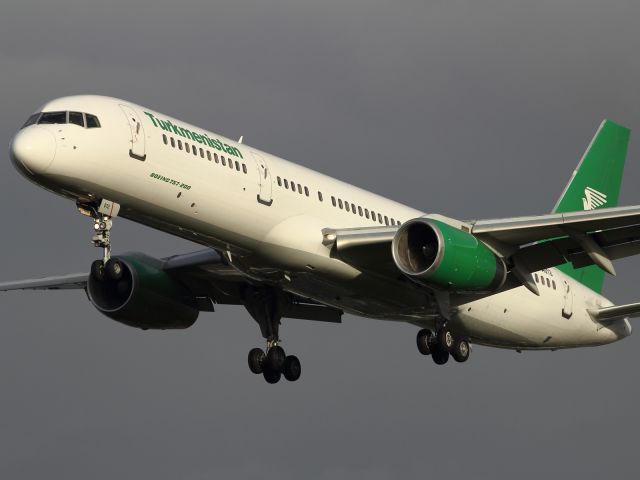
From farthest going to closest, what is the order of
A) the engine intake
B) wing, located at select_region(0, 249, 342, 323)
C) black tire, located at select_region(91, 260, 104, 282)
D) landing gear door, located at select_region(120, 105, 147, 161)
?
the engine intake
wing, located at select_region(0, 249, 342, 323)
black tire, located at select_region(91, 260, 104, 282)
landing gear door, located at select_region(120, 105, 147, 161)

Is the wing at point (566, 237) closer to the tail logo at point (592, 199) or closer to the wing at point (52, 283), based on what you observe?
the tail logo at point (592, 199)

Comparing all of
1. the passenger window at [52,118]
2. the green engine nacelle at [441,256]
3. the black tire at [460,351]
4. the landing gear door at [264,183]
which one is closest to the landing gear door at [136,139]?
the passenger window at [52,118]

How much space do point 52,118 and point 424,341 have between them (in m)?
15.7

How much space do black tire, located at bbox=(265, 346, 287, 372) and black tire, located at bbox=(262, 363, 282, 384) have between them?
0.33ft

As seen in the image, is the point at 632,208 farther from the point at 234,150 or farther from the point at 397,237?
the point at 234,150

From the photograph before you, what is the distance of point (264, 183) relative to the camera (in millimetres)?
44062

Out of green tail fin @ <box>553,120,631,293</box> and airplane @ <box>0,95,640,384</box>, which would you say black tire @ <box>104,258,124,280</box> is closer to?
airplane @ <box>0,95,640,384</box>

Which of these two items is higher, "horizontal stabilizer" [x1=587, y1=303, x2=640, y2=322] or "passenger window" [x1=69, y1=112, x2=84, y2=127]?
"passenger window" [x1=69, y1=112, x2=84, y2=127]

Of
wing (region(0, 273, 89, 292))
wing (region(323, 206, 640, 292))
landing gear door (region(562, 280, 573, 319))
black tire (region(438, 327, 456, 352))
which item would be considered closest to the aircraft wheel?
black tire (region(438, 327, 456, 352))

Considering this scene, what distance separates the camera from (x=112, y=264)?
4312 cm

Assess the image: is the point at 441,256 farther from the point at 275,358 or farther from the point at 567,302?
the point at 567,302

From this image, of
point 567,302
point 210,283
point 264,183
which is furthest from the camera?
point 567,302

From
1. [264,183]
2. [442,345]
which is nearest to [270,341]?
[442,345]

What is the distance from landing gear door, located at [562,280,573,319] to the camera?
53.3 metres
